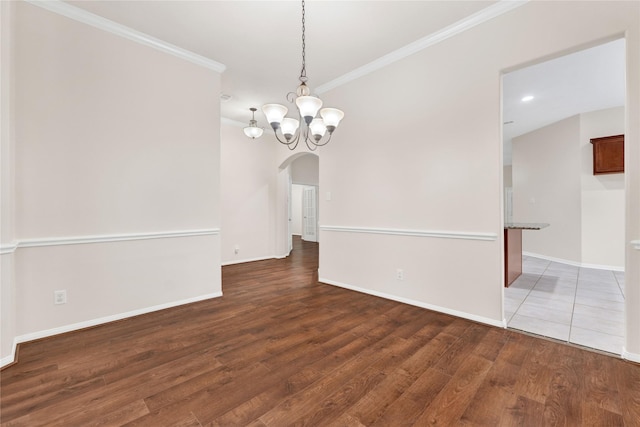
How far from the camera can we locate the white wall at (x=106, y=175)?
2.47 m

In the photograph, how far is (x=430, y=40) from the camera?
3115mm

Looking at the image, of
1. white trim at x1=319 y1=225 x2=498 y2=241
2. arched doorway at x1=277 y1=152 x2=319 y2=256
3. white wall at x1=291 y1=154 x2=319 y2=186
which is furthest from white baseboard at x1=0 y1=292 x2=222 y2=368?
white wall at x1=291 y1=154 x2=319 y2=186

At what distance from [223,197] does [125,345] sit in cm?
370

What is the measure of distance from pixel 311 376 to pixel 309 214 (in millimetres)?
8719

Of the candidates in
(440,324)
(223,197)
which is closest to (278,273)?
(223,197)

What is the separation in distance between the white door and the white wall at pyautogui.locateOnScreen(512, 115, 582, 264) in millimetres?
6203

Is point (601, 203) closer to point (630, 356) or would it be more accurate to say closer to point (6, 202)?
point (630, 356)

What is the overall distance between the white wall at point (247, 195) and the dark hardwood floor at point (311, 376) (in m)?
3.07

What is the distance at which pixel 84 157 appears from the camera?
8.96ft

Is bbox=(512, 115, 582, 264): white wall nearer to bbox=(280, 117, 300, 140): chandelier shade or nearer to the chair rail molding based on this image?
bbox=(280, 117, 300, 140): chandelier shade

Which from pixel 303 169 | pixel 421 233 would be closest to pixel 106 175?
pixel 421 233

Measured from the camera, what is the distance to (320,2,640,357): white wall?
230 centimetres

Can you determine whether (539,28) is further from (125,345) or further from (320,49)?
(125,345)

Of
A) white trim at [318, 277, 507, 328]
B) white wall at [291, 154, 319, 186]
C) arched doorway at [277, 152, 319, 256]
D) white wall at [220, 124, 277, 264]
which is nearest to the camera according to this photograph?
white trim at [318, 277, 507, 328]
